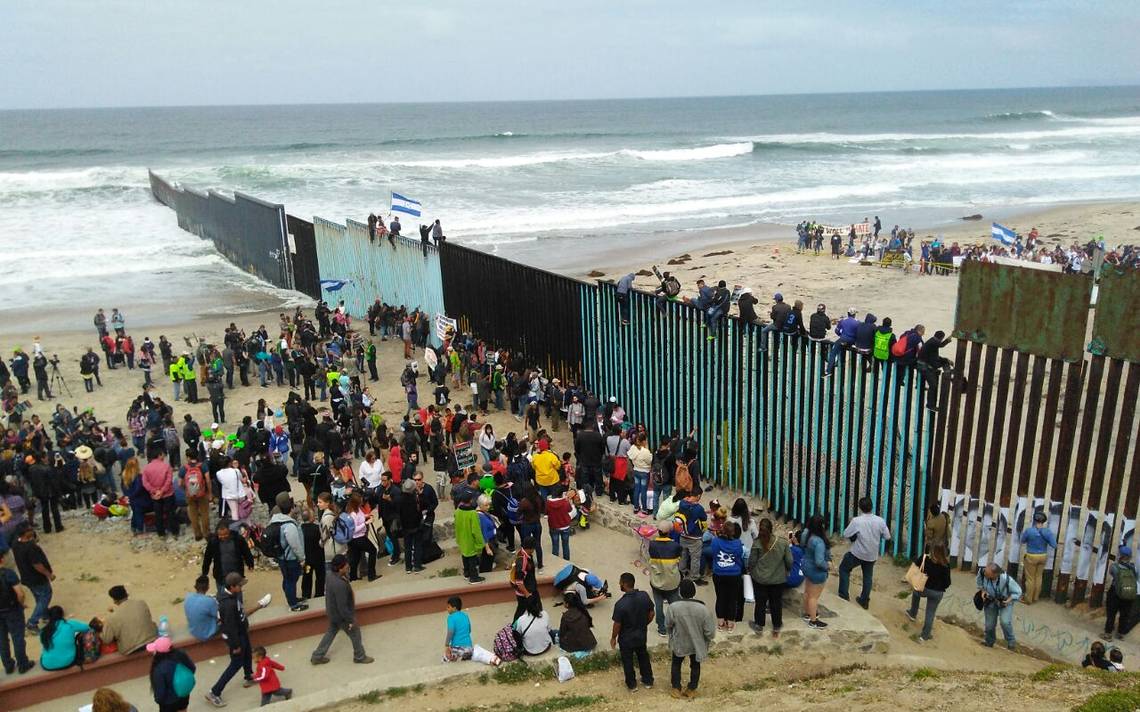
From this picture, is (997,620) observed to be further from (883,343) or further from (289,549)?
(289,549)

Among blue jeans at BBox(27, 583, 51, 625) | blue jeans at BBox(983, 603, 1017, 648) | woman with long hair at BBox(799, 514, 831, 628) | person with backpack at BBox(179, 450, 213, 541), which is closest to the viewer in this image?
woman with long hair at BBox(799, 514, 831, 628)

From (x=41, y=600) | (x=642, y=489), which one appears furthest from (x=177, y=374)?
(x=642, y=489)

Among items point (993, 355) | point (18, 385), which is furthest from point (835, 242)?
point (18, 385)

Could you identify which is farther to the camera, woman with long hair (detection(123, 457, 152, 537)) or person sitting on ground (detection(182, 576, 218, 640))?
woman with long hair (detection(123, 457, 152, 537))

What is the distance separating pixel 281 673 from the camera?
9.30 m

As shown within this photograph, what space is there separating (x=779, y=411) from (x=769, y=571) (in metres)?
4.20

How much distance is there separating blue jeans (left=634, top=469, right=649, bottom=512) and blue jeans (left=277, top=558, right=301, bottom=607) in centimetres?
478

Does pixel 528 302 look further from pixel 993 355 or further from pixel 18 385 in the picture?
pixel 18 385

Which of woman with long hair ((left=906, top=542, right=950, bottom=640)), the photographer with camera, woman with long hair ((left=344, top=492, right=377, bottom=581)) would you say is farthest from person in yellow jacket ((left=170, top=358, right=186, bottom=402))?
woman with long hair ((left=906, top=542, right=950, bottom=640))

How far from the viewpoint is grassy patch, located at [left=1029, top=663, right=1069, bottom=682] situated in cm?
807

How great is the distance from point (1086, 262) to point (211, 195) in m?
31.1

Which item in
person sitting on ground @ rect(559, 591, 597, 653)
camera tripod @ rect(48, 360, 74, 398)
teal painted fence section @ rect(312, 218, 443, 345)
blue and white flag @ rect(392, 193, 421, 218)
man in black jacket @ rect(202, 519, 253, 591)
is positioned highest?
blue and white flag @ rect(392, 193, 421, 218)

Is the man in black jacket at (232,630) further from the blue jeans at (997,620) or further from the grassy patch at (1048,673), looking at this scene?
the blue jeans at (997,620)

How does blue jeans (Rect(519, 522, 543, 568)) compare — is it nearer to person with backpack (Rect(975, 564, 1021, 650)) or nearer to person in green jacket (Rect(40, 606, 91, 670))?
person in green jacket (Rect(40, 606, 91, 670))
